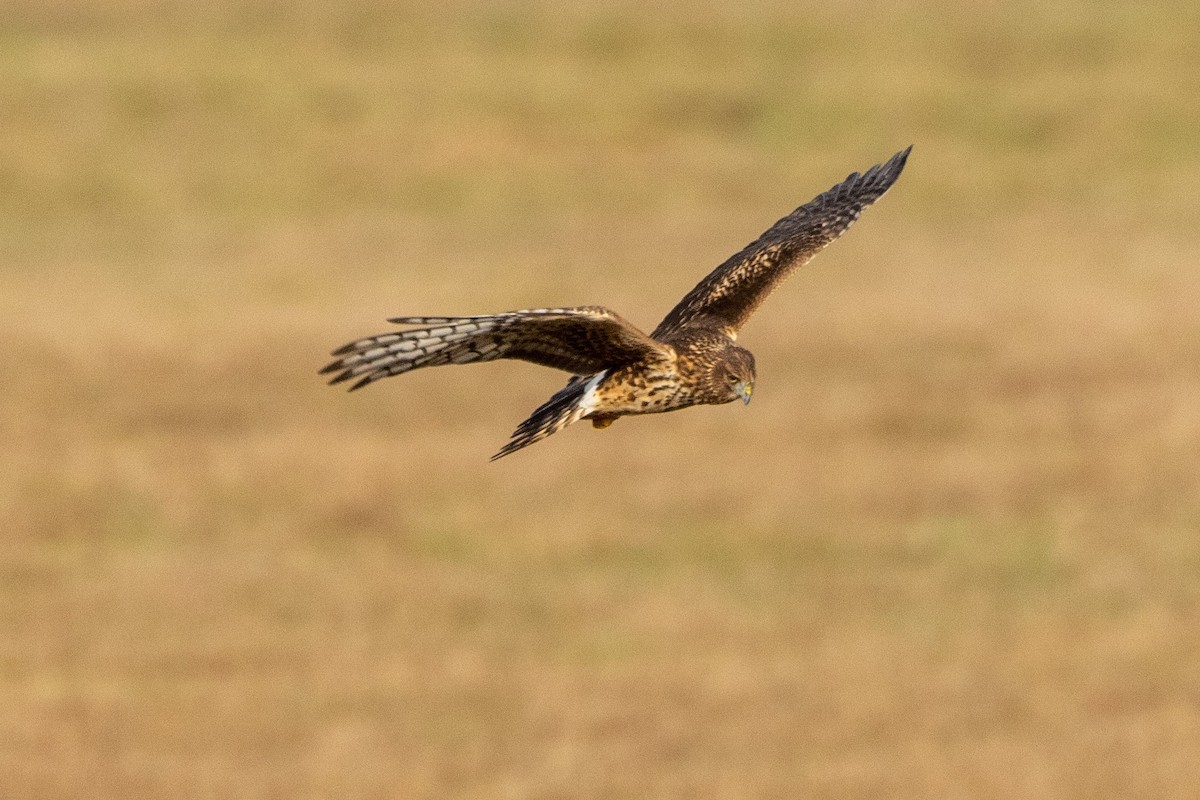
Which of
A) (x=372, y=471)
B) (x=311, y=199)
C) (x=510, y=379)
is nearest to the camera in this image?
(x=372, y=471)

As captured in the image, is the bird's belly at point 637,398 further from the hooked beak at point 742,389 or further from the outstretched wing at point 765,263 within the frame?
the outstretched wing at point 765,263

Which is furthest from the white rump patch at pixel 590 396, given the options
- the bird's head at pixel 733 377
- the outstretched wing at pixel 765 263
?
the outstretched wing at pixel 765 263

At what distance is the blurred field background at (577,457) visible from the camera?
14.1m

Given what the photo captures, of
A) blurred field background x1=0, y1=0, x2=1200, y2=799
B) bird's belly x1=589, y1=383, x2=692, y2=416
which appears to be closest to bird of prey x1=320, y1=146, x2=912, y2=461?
bird's belly x1=589, y1=383, x2=692, y2=416

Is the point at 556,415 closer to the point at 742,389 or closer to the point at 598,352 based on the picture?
the point at 598,352

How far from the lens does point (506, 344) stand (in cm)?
601

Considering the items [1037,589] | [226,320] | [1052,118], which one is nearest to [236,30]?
[1052,118]

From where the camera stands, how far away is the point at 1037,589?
17109 millimetres

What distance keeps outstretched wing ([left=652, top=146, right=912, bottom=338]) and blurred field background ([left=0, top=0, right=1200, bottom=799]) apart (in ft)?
17.4

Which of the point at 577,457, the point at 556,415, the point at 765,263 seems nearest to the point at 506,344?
the point at 556,415

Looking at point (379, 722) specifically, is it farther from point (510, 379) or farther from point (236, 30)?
point (236, 30)

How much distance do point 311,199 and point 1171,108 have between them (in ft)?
48.4

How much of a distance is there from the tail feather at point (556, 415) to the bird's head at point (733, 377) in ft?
1.22

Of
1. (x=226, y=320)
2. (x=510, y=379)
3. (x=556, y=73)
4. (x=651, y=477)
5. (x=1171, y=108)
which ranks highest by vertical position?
(x=556, y=73)
